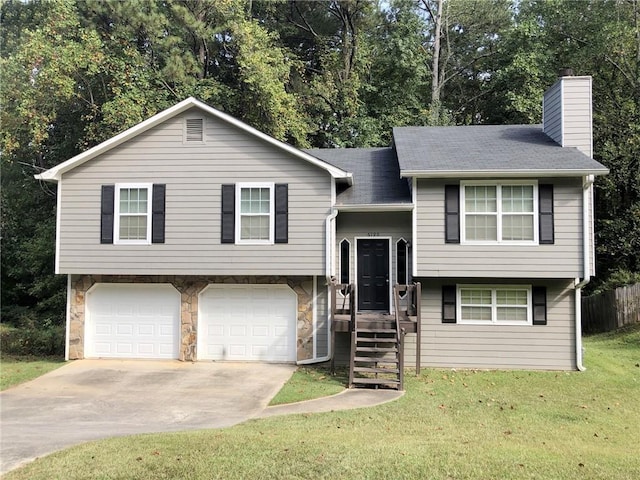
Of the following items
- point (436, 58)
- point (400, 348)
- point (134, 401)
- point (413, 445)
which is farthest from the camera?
point (436, 58)

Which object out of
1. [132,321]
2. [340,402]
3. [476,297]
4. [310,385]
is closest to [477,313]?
[476,297]

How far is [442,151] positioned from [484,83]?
50.7 ft

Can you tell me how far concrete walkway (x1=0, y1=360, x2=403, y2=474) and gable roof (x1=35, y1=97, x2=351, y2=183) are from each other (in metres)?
4.76

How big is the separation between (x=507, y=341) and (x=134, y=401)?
8439 millimetres

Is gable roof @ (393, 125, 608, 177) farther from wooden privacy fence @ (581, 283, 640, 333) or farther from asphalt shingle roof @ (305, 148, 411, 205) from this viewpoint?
wooden privacy fence @ (581, 283, 640, 333)

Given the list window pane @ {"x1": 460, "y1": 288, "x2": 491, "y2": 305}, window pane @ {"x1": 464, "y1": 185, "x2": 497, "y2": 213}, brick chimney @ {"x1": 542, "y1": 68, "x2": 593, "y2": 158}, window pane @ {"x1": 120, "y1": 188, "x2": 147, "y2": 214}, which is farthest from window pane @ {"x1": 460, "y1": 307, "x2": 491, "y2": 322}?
window pane @ {"x1": 120, "y1": 188, "x2": 147, "y2": 214}

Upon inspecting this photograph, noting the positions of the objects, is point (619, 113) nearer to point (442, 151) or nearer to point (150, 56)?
point (442, 151)

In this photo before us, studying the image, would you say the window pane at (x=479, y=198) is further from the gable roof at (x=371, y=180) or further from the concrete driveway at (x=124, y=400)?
the concrete driveway at (x=124, y=400)

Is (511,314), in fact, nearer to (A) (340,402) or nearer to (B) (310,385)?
(B) (310,385)

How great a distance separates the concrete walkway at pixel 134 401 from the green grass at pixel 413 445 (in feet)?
1.91

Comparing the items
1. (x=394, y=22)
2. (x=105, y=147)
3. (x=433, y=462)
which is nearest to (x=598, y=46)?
(x=394, y=22)

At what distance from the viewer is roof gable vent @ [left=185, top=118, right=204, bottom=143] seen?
40.7 ft

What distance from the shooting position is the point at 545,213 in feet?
38.2

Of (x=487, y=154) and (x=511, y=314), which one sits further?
(x=487, y=154)
